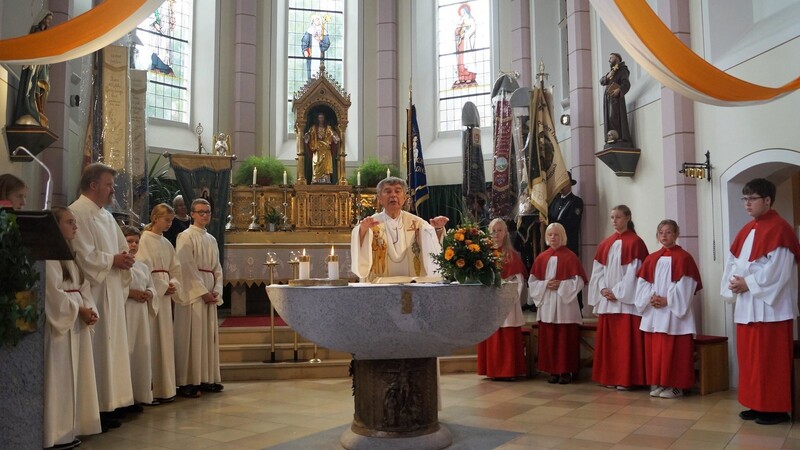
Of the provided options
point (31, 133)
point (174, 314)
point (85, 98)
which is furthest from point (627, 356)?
point (85, 98)

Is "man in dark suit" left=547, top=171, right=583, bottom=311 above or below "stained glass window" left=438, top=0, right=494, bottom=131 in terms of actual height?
below

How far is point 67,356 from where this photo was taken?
4383 mm

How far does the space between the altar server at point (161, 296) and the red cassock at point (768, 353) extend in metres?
4.95

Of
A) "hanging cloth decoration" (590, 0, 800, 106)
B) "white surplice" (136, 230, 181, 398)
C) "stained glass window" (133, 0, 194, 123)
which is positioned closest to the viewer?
"hanging cloth decoration" (590, 0, 800, 106)

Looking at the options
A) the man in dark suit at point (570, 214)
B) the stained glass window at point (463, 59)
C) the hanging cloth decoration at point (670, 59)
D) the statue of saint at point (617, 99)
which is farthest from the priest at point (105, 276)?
the stained glass window at point (463, 59)

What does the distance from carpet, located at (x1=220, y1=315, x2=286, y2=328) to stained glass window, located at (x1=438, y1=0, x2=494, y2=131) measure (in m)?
6.52

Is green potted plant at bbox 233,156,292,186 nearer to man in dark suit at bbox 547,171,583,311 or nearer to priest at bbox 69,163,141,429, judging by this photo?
man in dark suit at bbox 547,171,583,311

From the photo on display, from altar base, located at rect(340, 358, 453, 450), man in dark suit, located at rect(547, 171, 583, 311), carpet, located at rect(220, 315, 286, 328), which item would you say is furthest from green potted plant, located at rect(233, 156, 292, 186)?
altar base, located at rect(340, 358, 453, 450)

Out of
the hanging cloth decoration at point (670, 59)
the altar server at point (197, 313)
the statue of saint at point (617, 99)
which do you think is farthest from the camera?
the statue of saint at point (617, 99)

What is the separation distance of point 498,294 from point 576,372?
3.46 m

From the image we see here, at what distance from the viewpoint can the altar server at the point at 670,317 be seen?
20.3ft

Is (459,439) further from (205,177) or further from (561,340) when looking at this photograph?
(205,177)

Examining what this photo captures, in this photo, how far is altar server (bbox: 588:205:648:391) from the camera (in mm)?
6594

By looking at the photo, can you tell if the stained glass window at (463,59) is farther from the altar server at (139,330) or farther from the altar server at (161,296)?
the altar server at (139,330)
